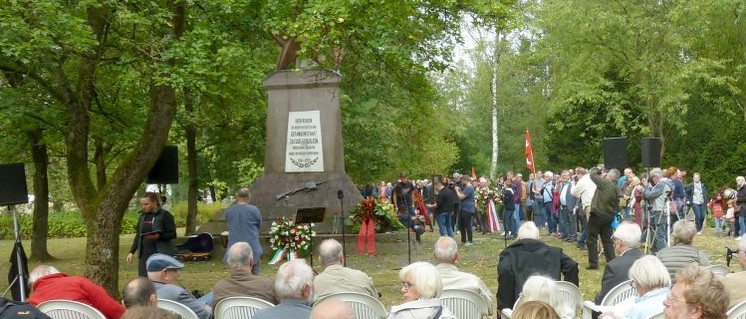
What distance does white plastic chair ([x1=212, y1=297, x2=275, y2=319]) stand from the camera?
260 inches

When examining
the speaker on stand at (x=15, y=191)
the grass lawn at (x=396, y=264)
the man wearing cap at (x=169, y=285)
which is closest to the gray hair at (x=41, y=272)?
the man wearing cap at (x=169, y=285)

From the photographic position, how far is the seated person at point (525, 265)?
7.84 metres

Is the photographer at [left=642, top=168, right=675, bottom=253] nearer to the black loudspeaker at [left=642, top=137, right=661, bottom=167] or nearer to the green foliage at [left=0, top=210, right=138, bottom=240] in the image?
the black loudspeaker at [left=642, top=137, right=661, bottom=167]

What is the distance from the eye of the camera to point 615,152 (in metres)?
16.6

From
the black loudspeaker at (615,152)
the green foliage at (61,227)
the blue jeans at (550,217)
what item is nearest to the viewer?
the black loudspeaker at (615,152)

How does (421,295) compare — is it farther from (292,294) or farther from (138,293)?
(138,293)

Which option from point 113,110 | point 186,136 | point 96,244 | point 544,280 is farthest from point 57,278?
point 186,136

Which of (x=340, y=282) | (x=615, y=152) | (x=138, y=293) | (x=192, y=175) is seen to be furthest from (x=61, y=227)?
(x=138, y=293)

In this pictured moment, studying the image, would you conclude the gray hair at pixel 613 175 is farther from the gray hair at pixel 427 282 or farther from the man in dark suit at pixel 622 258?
the gray hair at pixel 427 282

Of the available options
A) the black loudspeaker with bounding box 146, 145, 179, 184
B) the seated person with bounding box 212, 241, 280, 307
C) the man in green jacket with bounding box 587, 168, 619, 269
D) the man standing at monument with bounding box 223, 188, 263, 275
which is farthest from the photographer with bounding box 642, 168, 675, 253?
the seated person with bounding box 212, 241, 280, 307

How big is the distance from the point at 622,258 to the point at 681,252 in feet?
1.74

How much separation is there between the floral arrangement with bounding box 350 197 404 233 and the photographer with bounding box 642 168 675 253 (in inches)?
198

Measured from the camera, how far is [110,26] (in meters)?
12.6

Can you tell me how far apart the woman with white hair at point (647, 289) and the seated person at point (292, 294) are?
1.82 metres
